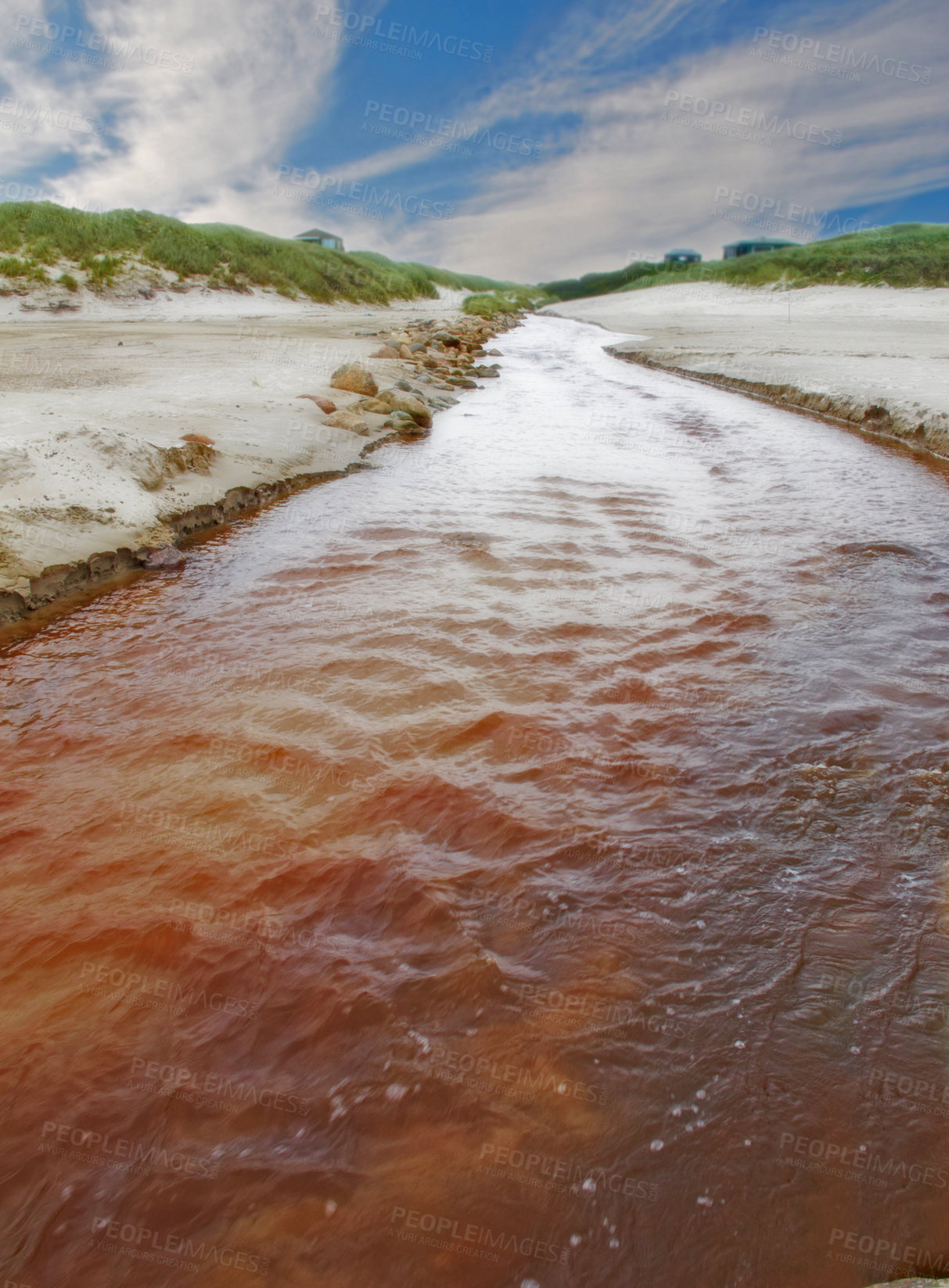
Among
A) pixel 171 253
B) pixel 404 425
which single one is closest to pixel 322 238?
pixel 171 253

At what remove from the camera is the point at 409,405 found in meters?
10.1

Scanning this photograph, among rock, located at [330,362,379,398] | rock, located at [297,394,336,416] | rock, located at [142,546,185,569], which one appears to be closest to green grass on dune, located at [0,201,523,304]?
rock, located at [330,362,379,398]

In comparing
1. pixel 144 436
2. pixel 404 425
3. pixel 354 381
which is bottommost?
pixel 404 425

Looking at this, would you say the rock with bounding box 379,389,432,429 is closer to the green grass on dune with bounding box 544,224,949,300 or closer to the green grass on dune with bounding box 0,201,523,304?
the green grass on dune with bounding box 0,201,523,304

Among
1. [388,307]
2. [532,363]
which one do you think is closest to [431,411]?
[532,363]

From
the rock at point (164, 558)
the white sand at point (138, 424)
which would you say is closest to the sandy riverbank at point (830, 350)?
the white sand at point (138, 424)

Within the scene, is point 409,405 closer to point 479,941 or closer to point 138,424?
point 138,424

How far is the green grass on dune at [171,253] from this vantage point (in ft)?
72.3

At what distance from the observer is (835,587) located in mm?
4426

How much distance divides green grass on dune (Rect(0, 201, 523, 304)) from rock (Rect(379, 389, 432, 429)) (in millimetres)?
17001

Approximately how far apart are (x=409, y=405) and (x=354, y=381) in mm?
1027

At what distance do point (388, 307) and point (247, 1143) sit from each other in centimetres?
3985

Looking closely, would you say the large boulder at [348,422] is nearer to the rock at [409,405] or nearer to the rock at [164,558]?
the rock at [409,405]

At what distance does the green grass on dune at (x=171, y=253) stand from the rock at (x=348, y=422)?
17932 millimetres
